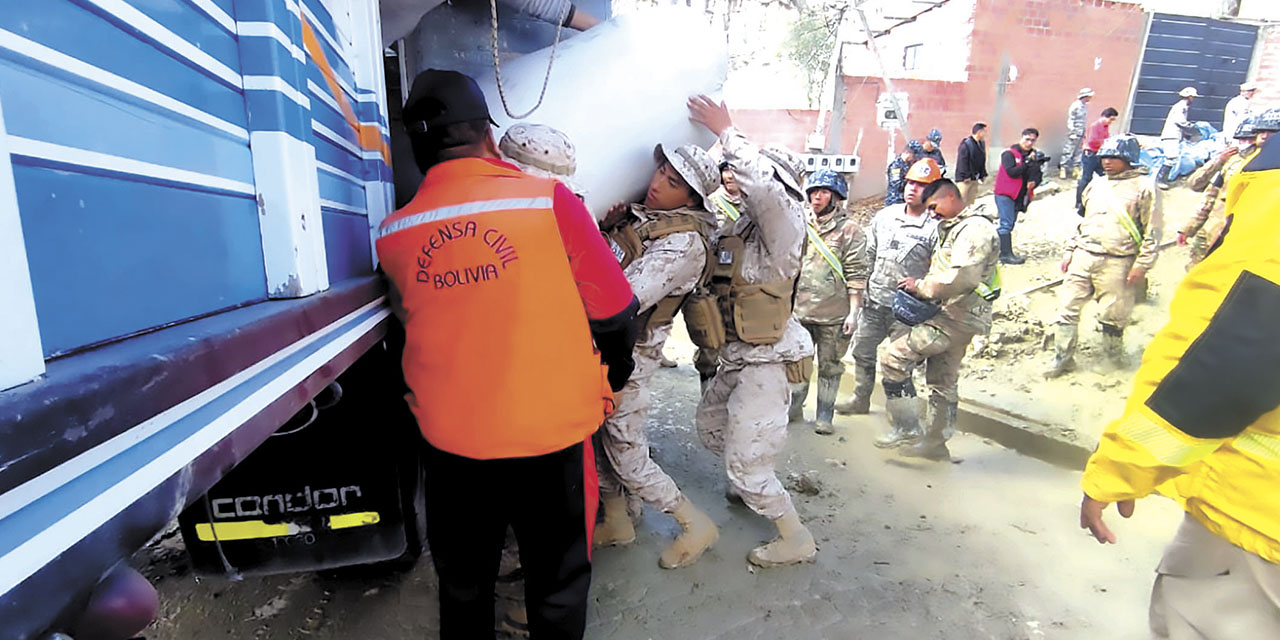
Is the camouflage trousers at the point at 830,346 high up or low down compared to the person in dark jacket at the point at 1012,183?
down

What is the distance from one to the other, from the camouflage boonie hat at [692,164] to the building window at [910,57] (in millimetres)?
12649

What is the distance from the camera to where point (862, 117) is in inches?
447

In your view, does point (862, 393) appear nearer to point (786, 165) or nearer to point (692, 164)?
point (786, 165)

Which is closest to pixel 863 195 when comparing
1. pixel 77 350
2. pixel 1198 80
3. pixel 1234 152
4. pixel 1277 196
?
pixel 1234 152

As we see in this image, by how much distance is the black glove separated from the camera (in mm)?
1702

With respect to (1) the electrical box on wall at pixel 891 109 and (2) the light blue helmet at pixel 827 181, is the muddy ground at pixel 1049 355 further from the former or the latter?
(1) the electrical box on wall at pixel 891 109

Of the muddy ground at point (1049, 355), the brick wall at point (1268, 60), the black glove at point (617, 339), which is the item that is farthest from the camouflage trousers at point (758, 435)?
the brick wall at point (1268, 60)

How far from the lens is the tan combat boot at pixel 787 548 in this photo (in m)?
2.65

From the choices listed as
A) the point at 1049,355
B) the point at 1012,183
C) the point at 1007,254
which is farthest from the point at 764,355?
the point at 1012,183

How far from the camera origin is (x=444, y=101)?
1583mm

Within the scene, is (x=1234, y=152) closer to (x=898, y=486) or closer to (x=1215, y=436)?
(x=898, y=486)

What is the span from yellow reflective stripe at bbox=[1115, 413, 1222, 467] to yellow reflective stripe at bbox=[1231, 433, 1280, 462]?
0.04m

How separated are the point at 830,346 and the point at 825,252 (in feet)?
2.31

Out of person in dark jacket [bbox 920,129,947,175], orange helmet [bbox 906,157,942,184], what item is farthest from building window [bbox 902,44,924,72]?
orange helmet [bbox 906,157,942,184]
